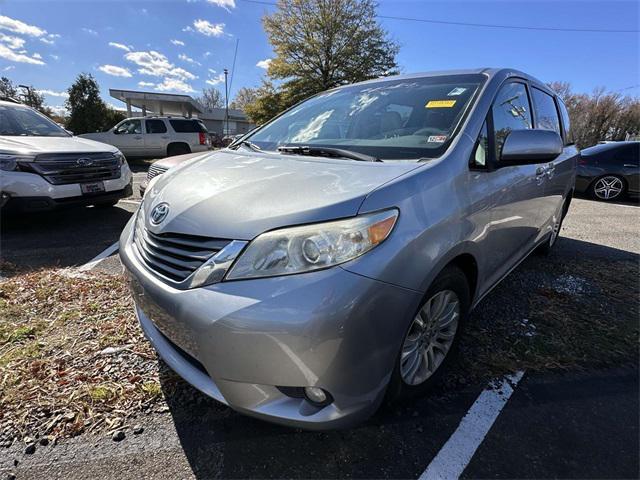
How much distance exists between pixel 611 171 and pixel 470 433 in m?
9.53

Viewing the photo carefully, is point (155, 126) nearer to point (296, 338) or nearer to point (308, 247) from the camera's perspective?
point (308, 247)

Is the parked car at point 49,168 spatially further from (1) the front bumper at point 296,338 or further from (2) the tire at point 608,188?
(2) the tire at point 608,188

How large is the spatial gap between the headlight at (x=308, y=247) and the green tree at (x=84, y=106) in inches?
882

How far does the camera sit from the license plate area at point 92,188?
4609 millimetres

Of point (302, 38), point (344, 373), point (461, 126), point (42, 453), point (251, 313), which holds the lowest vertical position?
point (42, 453)

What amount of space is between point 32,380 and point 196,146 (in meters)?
12.9

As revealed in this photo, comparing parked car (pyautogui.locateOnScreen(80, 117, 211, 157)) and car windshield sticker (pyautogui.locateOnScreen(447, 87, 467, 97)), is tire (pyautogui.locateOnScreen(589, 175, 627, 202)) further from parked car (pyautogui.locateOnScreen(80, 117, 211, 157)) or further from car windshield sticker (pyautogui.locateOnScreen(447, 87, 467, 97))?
parked car (pyautogui.locateOnScreen(80, 117, 211, 157))

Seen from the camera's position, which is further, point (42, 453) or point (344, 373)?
point (42, 453)

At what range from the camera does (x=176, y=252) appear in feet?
5.02

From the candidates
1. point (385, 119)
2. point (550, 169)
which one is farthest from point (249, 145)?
point (550, 169)

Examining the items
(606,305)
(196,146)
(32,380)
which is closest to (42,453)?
(32,380)

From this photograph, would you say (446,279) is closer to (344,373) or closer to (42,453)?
(344,373)

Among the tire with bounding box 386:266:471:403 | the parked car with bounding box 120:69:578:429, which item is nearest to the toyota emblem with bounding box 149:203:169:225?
the parked car with bounding box 120:69:578:429

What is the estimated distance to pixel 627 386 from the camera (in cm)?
210
